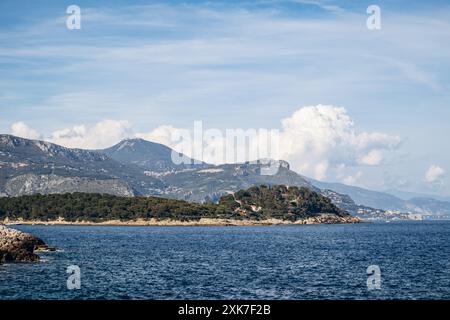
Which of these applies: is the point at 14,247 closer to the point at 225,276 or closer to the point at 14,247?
the point at 14,247

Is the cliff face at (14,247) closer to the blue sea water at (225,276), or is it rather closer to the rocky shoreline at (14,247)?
the rocky shoreline at (14,247)

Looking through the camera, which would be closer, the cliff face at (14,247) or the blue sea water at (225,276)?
the blue sea water at (225,276)

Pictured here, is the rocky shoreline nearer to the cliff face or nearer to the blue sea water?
the cliff face

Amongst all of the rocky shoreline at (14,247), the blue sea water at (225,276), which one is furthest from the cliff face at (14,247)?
the blue sea water at (225,276)

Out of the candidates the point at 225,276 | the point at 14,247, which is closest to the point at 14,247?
the point at 14,247

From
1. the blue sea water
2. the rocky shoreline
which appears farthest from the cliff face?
the blue sea water
